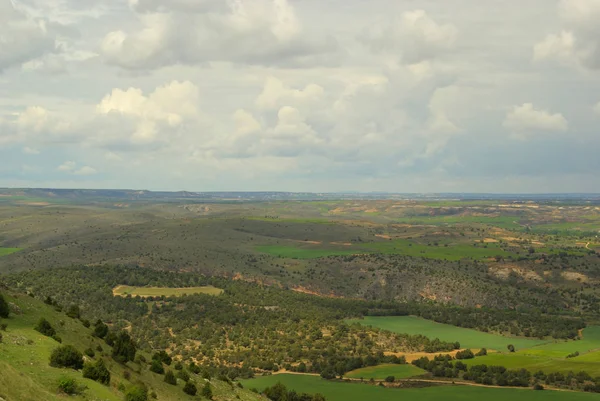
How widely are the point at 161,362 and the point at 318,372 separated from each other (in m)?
40.2

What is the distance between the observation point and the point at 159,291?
130 metres

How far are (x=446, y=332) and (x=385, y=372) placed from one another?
37862 millimetres

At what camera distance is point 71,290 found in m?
116

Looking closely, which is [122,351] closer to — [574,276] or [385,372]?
[385,372]

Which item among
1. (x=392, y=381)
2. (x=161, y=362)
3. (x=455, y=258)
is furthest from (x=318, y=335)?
(x=455, y=258)

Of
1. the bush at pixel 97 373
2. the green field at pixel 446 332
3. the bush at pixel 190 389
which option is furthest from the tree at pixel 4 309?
the green field at pixel 446 332

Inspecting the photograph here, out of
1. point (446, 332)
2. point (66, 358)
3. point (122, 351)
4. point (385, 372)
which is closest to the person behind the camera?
point (66, 358)

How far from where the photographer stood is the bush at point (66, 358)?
33.7 meters

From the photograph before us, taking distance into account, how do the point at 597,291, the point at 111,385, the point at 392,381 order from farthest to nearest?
the point at 597,291 < the point at 392,381 < the point at 111,385

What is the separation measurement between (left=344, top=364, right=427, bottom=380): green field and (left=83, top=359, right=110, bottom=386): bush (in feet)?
173

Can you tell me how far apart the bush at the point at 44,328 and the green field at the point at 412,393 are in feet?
113

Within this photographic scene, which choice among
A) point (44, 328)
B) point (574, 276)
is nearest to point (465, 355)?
point (44, 328)

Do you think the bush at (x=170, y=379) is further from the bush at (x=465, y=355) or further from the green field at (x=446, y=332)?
the green field at (x=446, y=332)

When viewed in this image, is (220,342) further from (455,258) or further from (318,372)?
(455,258)
